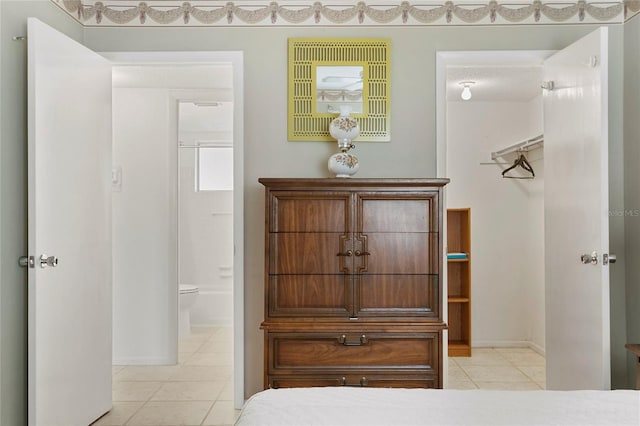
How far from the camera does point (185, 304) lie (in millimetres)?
5516

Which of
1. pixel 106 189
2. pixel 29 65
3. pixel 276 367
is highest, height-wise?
pixel 29 65

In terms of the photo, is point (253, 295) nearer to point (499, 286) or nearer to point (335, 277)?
point (335, 277)

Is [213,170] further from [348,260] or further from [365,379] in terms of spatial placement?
[365,379]

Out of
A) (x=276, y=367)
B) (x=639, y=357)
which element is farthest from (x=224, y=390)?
(x=639, y=357)

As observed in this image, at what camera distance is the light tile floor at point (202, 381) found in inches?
133

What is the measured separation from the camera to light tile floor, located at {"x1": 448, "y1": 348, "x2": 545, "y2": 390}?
4047mm

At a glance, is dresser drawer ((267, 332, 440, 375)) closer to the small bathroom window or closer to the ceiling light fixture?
the ceiling light fixture

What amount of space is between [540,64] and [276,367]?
2490mm

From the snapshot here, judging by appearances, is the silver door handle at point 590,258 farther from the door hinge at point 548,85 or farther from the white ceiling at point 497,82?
the white ceiling at point 497,82

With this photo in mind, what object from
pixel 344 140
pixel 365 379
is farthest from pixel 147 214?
pixel 365 379

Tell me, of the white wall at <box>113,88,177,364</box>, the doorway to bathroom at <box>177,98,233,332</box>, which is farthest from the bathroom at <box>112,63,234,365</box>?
the doorway to bathroom at <box>177,98,233,332</box>

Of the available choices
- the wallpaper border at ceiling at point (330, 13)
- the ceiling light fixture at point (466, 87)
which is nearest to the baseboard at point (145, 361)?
the wallpaper border at ceiling at point (330, 13)

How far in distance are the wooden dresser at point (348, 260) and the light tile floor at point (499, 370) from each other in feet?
4.38

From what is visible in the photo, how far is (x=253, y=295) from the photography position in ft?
11.6
